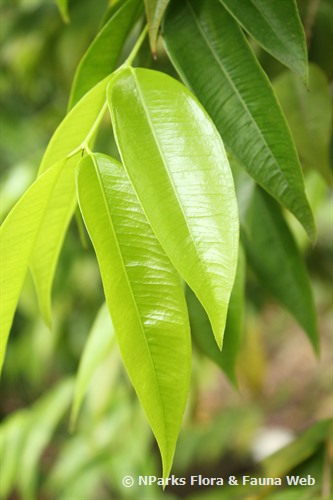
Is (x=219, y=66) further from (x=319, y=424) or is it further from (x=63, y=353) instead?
(x=63, y=353)

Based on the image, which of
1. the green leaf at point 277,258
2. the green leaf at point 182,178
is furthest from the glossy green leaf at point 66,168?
the green leaf at point 277,258

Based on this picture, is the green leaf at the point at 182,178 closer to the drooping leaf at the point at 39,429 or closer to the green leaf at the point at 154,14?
the green leaf at the point at 154,14

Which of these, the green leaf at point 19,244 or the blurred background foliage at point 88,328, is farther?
the blurred background foliage at point 88,328

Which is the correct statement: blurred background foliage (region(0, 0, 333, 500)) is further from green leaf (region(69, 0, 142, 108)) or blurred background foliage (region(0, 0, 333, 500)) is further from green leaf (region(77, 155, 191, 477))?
green leaf (region(77, 155, 191, 477))

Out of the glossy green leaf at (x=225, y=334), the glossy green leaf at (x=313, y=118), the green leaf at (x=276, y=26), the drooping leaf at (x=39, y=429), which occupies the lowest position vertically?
the drooping leaf at (x=39, y=429)

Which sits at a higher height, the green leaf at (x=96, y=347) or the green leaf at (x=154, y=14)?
the green leaf at (x=154, y=14)

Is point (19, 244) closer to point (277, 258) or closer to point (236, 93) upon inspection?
point (236, 93)

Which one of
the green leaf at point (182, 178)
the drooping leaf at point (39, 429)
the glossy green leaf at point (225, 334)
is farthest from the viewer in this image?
the drooping leaf at point (39, 429)
